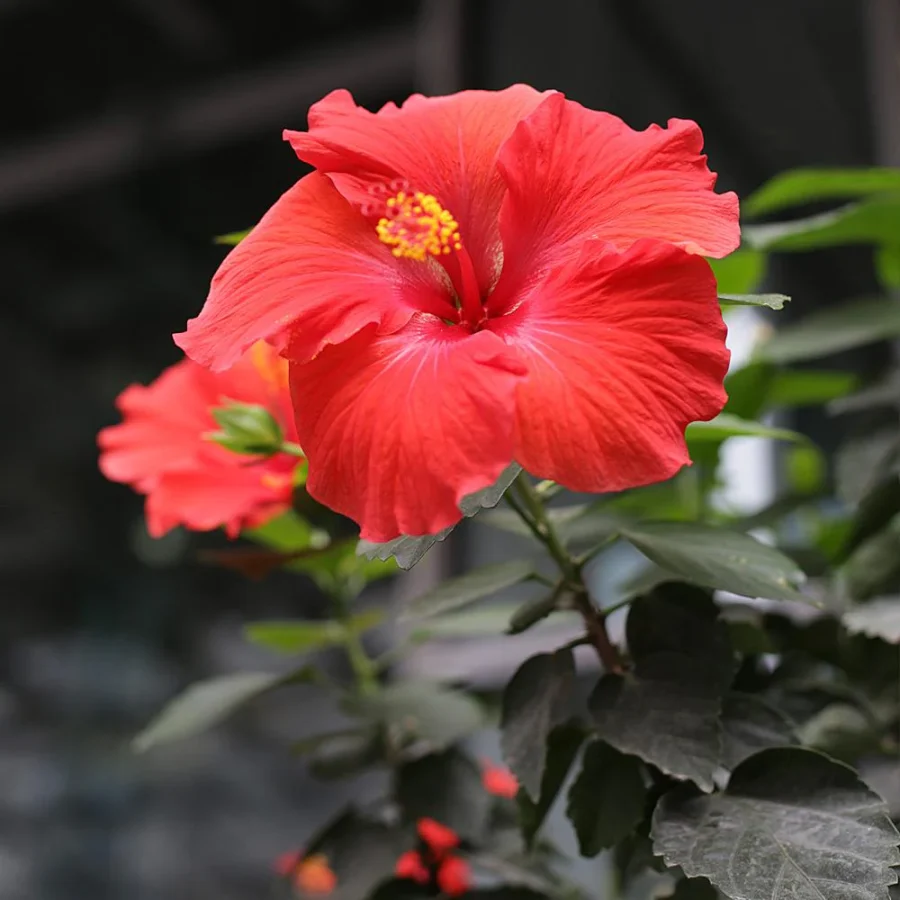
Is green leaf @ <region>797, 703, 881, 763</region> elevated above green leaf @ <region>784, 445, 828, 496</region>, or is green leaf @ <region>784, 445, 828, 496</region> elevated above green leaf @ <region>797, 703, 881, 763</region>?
green leaf @ <region>797, 703, 881, 763</region>

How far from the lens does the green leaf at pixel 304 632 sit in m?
0.72

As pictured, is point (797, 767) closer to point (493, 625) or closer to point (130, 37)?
point (493, 625)

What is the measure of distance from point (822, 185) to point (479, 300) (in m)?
0.47

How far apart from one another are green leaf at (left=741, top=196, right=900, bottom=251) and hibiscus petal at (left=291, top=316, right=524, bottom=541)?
42 centimetres

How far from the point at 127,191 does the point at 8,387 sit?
0.62 m

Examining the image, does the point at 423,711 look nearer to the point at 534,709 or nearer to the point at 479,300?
the point at 534,709

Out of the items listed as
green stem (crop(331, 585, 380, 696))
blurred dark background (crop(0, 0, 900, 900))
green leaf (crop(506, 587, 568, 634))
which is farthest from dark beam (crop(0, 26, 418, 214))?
green leaf (crop(506, 587, 568, 634))

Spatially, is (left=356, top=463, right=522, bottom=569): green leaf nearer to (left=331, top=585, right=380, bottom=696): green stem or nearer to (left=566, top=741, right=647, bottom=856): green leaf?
(left=566, top=741, right=647, bottom=856): green leaf

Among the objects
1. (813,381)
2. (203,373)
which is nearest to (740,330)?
(813,381)

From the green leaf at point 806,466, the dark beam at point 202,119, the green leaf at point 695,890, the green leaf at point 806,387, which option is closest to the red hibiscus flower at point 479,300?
the green leaf at point 695,890

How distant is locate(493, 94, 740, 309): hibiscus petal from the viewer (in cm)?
36

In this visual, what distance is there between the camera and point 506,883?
1.89ft

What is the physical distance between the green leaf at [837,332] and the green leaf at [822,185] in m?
0.10

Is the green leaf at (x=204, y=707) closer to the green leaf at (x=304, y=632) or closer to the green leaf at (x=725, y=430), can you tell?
the green leaf at (x=304, y=632)
